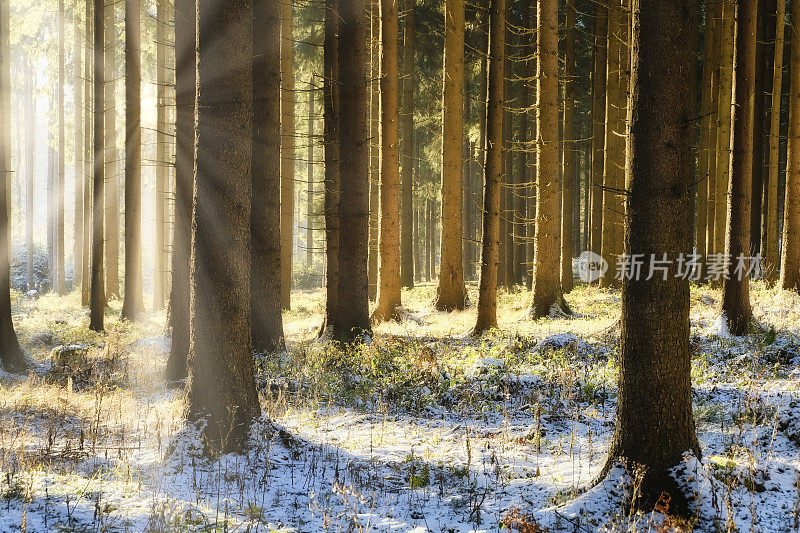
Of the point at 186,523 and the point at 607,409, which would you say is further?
the point at 607,409

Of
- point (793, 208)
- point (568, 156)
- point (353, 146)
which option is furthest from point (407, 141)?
point (793, 208)

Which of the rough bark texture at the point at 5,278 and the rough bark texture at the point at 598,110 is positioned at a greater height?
the rough bark texture at the point at 598,110

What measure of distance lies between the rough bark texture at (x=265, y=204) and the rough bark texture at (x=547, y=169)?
6.09 meters

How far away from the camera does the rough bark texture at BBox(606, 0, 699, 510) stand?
4.09 meters

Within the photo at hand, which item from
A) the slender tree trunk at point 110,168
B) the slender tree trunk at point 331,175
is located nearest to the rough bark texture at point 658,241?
the slender tree trunk at point 331,175

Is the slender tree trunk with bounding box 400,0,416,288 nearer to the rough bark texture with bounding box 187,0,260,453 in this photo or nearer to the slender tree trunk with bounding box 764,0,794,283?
the slender tree trunk with bounding box 764,0,794,283

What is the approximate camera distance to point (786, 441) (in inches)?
224

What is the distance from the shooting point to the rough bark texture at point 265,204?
10.4 m

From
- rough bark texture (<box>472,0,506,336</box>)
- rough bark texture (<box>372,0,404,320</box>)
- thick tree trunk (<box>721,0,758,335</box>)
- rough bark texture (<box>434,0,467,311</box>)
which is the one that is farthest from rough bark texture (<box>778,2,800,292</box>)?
rough bark texture (<box>372,0,404,320</box>)

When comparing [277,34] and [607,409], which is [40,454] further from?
[277,34]

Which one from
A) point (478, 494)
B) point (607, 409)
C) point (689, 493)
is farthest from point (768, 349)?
point (478, 494)

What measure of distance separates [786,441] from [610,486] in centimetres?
265

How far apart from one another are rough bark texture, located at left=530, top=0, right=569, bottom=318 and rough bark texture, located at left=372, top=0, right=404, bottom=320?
11.5 ft

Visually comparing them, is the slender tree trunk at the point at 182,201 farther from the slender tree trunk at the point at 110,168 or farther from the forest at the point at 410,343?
the slender tree trunk at the point at 110,168
